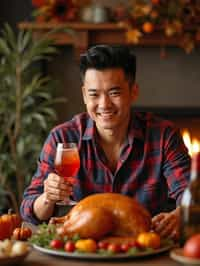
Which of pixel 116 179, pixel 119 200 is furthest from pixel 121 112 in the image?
pixel 119 200

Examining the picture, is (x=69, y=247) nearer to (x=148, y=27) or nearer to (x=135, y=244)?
(x=135, y=244)

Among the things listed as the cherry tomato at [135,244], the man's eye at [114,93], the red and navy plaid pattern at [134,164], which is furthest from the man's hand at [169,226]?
the man's eye at [114,93]

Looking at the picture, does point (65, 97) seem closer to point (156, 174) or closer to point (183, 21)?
point (183, 21)

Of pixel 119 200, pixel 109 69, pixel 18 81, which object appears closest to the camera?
pixel 119 200

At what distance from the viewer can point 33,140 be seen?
15.1ft

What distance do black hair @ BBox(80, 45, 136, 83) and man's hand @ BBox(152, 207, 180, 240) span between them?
72cm

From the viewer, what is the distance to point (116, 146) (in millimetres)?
2812

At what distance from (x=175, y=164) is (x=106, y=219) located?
2.61 ft

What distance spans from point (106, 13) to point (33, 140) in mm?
902

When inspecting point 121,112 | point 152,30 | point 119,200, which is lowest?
point 119,200

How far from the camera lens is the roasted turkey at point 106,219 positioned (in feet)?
6.40

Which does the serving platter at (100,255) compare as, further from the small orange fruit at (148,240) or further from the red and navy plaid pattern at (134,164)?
the red and navy plaid pattern at (134,164)

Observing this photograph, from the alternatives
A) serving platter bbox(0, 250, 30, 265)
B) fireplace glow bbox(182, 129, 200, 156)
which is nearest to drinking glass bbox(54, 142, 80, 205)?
serving platter bbox(0, 250, 30, 265)

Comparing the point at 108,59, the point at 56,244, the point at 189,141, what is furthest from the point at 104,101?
the point at 189,141
